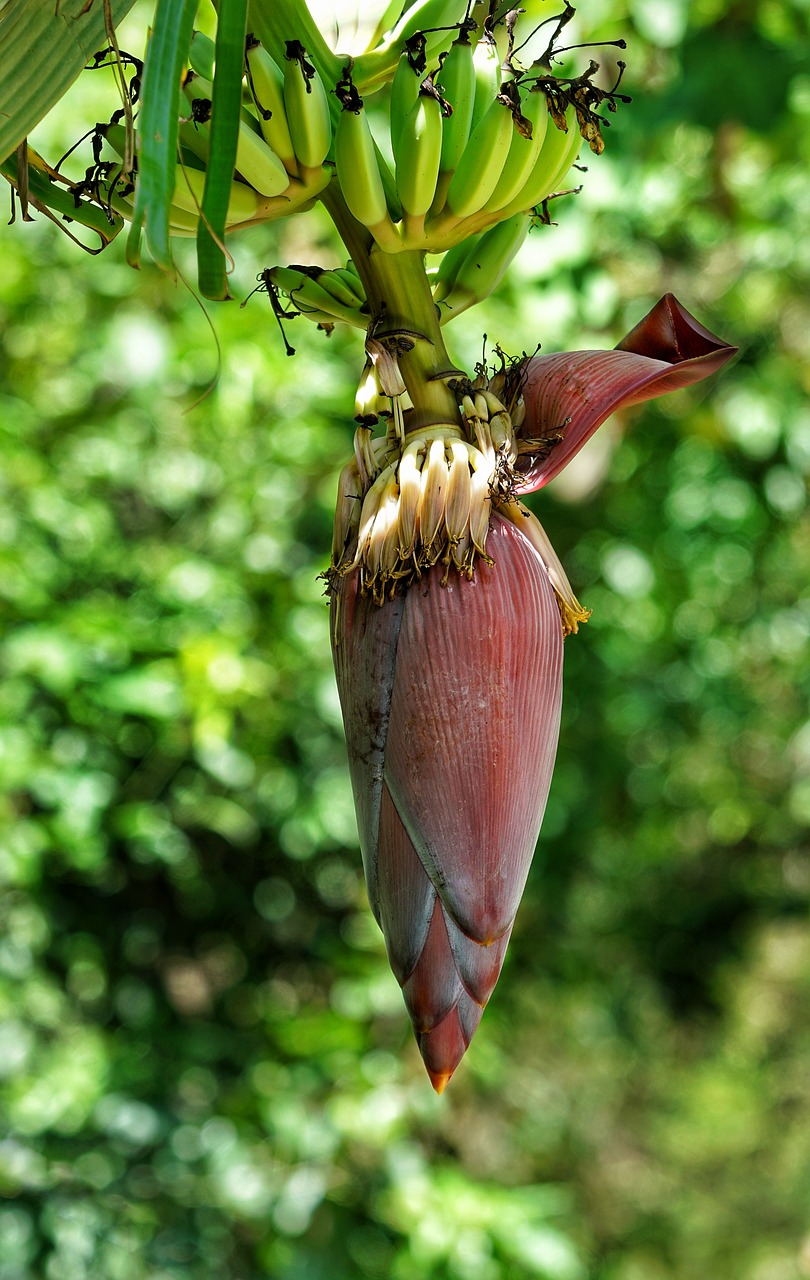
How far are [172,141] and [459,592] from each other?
120mm

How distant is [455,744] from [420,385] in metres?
0.10

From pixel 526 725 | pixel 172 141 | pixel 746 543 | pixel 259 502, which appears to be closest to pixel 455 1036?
pixel 526 725

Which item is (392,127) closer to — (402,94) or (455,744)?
(402,94)

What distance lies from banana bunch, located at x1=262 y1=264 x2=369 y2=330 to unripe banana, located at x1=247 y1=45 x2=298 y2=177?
36 mm

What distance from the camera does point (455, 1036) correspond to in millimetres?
289

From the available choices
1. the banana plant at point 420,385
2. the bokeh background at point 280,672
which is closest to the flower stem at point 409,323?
the banana plant at point 420,385

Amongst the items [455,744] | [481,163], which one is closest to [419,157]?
[481,163]

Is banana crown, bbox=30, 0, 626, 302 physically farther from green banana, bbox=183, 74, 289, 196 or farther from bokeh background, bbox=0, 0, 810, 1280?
bokeh background, bbox=0, 0, 810, 1280

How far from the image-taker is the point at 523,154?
34 cm

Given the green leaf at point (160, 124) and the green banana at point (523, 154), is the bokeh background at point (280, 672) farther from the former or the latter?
the green leaf at point (160, 124)

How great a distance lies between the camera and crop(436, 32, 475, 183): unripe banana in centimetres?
33

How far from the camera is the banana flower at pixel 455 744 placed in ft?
0.92

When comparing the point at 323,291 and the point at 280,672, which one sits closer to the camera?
the point at 323,291

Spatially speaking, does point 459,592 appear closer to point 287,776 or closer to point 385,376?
point 385,376
